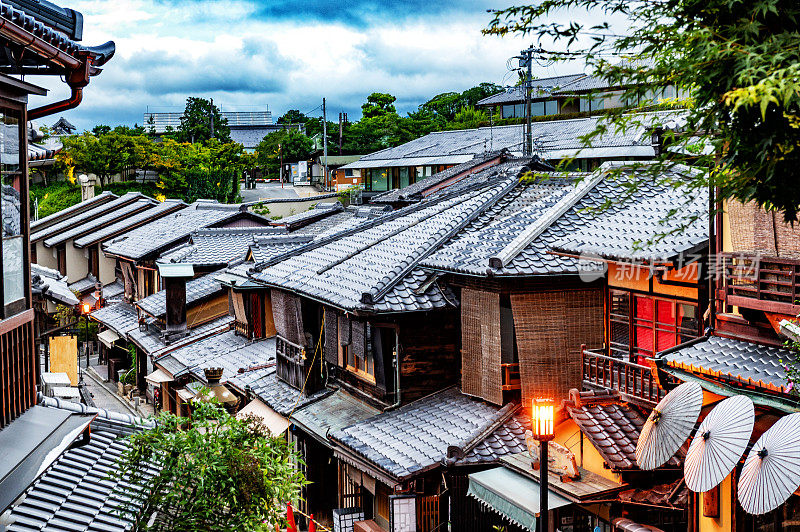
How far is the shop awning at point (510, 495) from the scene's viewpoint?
43.9 ft

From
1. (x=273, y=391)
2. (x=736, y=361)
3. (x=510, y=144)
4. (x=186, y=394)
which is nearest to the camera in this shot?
(x=736, y=361)

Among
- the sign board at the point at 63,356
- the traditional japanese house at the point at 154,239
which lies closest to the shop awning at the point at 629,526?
the sign board at the point at 63,356

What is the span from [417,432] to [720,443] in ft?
25.2

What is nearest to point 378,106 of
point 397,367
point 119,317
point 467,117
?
point 467,117

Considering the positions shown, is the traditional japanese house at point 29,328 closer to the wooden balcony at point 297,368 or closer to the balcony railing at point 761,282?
the balcony railing at point 761,282

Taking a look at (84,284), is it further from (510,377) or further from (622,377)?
Answer: (622,377)

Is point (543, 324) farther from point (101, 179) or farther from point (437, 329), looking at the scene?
point (101, 179)

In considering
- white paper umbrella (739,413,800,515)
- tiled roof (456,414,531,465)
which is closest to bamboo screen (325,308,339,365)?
tiled roof (456,414,531,465)

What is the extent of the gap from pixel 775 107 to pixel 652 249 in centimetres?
638

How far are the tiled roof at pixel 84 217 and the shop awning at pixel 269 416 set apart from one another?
3128 cm

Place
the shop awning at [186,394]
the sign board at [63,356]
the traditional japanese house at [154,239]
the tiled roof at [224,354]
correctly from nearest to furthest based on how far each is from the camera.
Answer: the tiled roof at [224,354] → the shop awning at [186,394] → the sign board at [63,356] → the traditional japanese house at [154,239]

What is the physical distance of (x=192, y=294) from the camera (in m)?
32.4

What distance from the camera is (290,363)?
22578 millimetres

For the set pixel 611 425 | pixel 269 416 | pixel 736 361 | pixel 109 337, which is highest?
pixel 736 361
